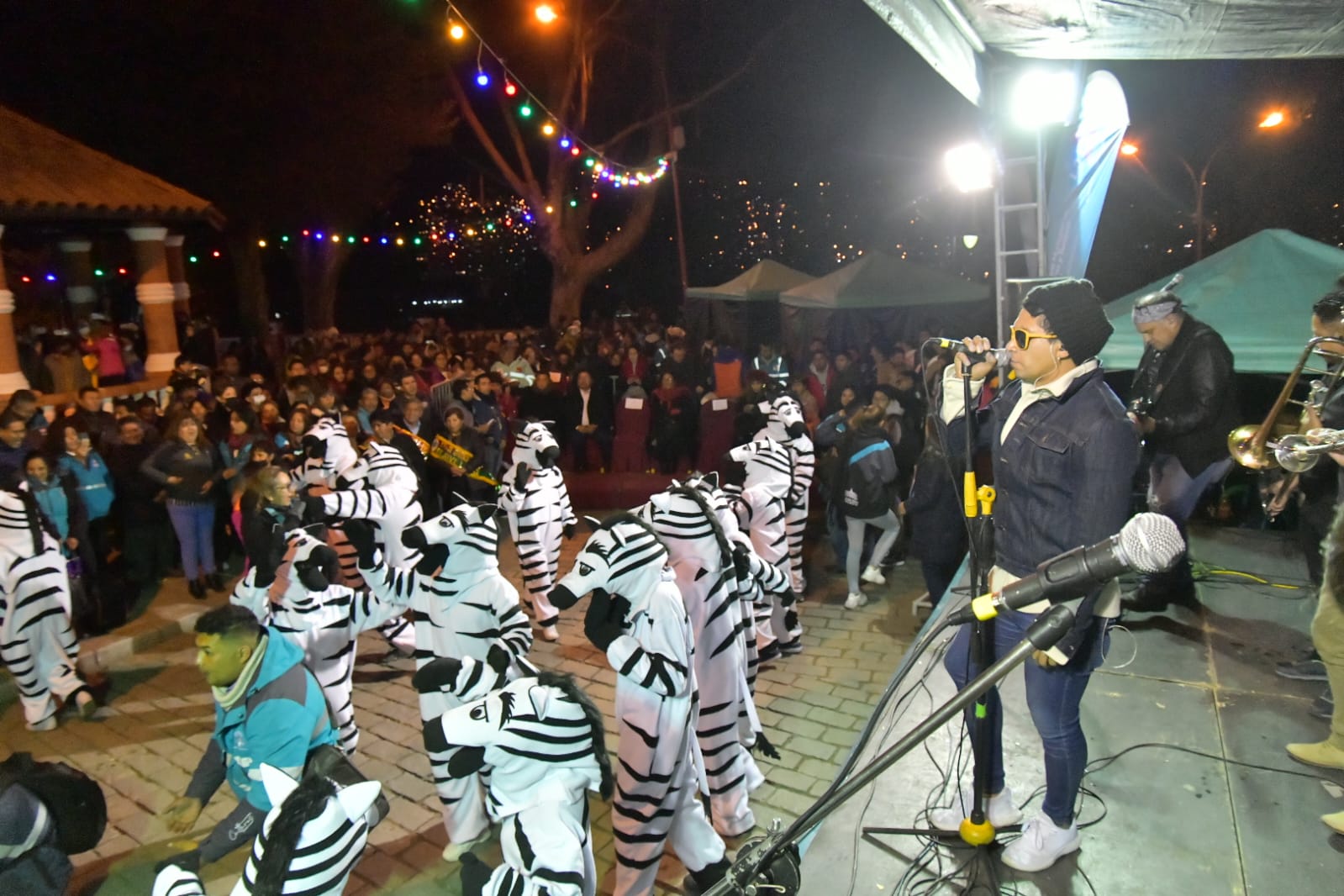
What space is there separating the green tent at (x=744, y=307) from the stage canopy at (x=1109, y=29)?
34.5 feet

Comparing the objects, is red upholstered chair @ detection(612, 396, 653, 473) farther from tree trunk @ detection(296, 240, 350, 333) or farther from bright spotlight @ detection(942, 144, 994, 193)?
tree trunk @ detection(296, 240, 350, 333)

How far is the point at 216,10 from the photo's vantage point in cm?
1822

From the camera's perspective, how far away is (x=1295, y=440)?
3.93m

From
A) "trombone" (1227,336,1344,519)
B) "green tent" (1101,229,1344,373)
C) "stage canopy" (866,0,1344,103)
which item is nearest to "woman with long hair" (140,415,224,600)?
"stage canopy" (866,0,1344,103)

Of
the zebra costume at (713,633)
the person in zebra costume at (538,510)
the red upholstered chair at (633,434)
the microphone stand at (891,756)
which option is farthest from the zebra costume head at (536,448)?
the microphone stand at (891,756)

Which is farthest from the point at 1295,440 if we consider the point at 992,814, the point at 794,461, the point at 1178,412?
the point at 794,461

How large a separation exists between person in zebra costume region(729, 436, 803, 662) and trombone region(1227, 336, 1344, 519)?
294cm

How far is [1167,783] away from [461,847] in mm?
3327

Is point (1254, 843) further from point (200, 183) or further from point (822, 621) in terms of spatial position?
point (200, 183)

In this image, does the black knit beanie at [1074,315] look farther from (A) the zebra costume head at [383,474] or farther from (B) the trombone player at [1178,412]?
A: (A) the zebra costume head at [383,474]

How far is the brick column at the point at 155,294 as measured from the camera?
12.9 meters

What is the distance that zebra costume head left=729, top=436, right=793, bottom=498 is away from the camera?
21.7ft

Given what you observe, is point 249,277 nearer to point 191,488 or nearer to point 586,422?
point 586,422

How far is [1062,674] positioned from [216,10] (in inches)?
839
